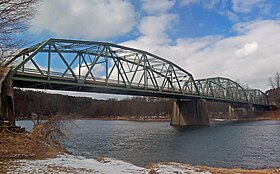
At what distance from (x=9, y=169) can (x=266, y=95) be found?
18607 centimetres

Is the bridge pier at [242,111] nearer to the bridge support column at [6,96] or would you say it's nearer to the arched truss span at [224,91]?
the arched truss span at [224,91]

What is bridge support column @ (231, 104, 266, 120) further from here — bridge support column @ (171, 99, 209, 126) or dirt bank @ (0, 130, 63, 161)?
dirt bank @ (0, 130, 63, 161)

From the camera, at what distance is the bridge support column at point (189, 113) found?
87.6 meters

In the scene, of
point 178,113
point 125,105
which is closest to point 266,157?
point 178,113

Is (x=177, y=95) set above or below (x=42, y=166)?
above

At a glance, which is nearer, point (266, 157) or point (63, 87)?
point (266, 157)

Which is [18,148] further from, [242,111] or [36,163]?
[242,111]

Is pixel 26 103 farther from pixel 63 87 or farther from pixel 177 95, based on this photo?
pixel 177 95

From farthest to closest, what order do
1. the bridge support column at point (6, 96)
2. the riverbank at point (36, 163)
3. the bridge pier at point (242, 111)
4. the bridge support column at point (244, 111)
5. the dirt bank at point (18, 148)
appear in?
the bridge support column at point (244, 111) → the bridge pier at point (242, 111) → the bridge support column at point (6, 96) → the dirt bank at point (18, 148) → the riverbank at point (36, 163)

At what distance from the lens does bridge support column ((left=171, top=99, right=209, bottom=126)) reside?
87619mm

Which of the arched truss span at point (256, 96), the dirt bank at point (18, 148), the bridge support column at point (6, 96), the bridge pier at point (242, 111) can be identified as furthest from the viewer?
the arched truss span at point (256, 96)

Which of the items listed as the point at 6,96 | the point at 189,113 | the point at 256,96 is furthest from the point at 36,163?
the point at 256,96

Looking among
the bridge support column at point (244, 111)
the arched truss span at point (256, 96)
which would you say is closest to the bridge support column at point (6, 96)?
the bridge support column at point (244, 111)

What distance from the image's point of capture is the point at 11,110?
1028 inches
